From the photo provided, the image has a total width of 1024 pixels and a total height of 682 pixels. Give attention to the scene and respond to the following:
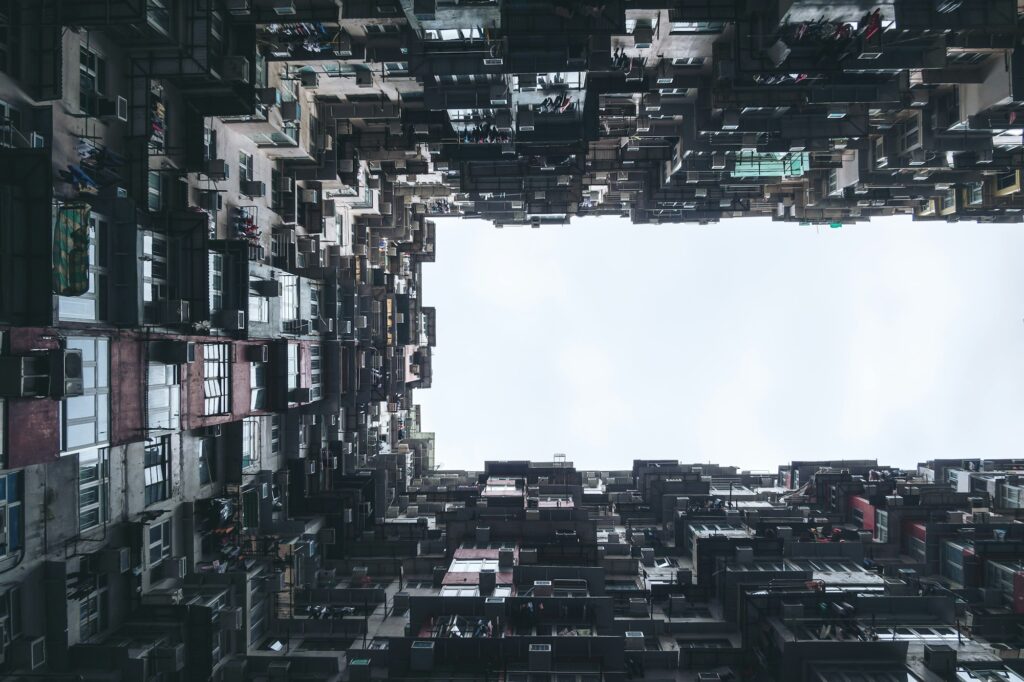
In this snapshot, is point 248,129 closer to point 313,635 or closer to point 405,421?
point 313,635

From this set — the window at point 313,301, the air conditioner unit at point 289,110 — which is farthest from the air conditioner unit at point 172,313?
the window at point 313,301

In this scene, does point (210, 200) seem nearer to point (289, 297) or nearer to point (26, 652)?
point (289, 297)

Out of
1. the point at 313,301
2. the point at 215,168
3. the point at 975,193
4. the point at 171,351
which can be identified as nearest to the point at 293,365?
the point at 313,301

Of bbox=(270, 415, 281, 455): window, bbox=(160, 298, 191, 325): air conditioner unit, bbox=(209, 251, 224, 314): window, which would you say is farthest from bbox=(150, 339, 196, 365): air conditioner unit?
bbox=(270, 415, 281, 455): window

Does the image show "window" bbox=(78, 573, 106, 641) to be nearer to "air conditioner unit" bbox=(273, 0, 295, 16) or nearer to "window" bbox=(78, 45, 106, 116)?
"window" bbox=(78, 45, 106, 116)

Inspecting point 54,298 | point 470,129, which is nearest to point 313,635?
point 54,298

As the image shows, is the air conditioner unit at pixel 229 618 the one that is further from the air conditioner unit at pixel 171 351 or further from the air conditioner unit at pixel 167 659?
the air conditioner unit at pixel 171 351
